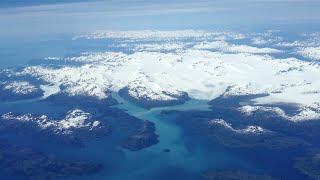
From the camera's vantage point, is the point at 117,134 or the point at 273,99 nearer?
the point at 117,134

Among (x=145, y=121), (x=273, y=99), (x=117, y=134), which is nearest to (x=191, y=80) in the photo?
(x=273, y=99)

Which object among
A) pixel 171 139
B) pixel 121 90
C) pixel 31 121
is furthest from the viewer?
pixel 121 90

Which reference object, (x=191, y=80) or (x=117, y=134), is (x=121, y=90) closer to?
(x=191, y=80)

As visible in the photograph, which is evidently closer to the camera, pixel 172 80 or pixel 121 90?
pixel 121 90

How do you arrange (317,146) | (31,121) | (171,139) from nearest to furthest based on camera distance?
1. (317,146)
2. (171,139)
3. (31,121)

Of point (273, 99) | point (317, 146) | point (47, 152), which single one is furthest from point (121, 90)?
point (317, 146)

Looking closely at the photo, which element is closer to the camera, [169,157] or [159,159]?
[159,159]

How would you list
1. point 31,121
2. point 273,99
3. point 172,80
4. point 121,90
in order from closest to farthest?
point 31,121, point 273,99, point 121,90, point 172,80

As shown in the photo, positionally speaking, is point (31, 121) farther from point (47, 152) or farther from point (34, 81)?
point (34, 81)

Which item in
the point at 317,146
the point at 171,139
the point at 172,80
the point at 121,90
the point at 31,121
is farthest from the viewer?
the point at 172,80
